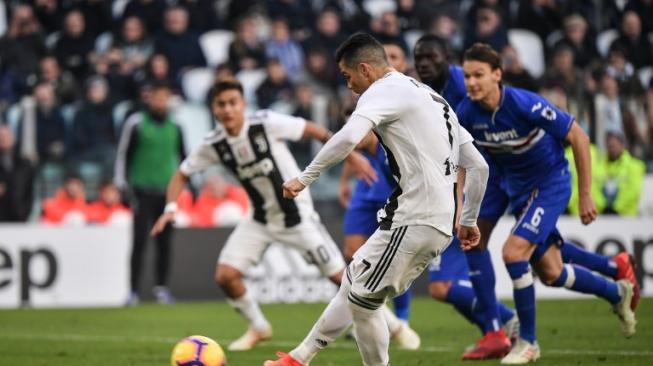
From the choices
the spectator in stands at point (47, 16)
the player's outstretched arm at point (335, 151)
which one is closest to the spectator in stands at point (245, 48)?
the spectator in stands at point (47, 16)

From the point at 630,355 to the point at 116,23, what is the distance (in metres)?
12.9

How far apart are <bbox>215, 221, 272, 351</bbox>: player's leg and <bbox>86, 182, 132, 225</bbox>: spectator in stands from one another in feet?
21.6

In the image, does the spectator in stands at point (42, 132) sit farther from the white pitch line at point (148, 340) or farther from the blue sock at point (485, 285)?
the blue sock at point (485, 285)

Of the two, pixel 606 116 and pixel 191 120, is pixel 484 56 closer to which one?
pixel 606 116

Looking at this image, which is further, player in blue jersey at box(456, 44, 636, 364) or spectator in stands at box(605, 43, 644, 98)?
spectator in stands at box(605, 43, 644, 98)

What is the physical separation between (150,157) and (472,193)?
9049 millimetres

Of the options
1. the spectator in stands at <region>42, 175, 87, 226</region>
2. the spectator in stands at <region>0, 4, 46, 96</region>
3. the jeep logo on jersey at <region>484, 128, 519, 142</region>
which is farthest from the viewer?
the spectator in stands at <region>0, 4, 46, 96</region>

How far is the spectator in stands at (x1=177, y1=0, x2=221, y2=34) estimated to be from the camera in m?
19.5

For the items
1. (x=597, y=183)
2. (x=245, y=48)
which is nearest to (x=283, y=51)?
(x=245, y=48)

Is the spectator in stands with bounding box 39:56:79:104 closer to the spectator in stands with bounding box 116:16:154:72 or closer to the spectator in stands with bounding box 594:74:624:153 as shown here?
the spectator in stands with bounding box 116:16:154:72

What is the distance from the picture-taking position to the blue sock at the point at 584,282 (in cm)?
919

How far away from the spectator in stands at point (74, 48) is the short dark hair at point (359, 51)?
1242 centimetres

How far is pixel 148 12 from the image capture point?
1936cm

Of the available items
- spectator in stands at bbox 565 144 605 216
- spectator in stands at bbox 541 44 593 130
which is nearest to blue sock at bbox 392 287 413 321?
spectator in stands at bbox 541 44 593 130
